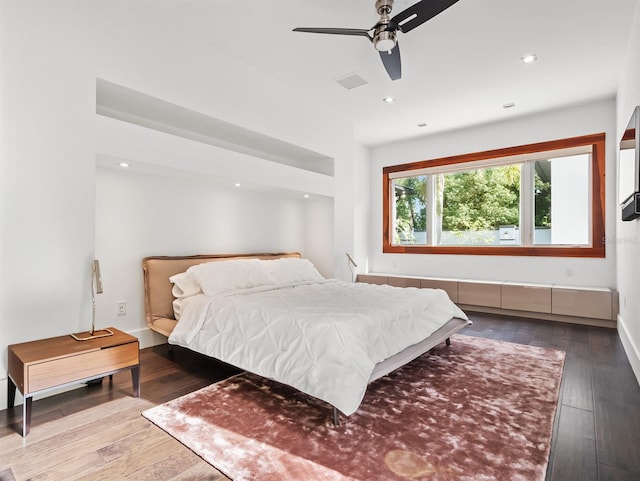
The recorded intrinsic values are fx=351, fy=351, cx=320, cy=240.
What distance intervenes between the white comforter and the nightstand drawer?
589 millimetres

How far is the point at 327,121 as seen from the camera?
4.90 meters

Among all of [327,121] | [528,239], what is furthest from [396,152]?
[528,239]

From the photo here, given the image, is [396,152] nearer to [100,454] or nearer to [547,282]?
[547,282]

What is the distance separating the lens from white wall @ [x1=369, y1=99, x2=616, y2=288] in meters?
4.48

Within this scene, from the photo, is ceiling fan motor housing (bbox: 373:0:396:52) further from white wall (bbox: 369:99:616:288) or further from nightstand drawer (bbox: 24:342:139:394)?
white wall (bbox: 369:99:616:288)

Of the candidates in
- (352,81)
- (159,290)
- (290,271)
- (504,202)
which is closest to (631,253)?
(504,202)

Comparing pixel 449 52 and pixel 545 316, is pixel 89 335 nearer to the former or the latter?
pixel 449 52

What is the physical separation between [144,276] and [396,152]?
15.5 ft

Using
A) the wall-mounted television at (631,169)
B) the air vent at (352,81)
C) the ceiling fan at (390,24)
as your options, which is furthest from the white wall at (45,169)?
the wall-mounted television at (631,169)

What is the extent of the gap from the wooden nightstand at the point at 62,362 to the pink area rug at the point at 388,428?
0.41 m

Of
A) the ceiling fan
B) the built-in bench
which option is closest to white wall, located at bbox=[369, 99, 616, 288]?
the built-in bench

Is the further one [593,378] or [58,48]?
[593,378]

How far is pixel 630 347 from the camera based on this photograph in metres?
3.02

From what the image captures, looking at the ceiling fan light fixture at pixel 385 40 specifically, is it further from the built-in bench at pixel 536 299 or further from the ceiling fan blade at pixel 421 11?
the built-in bench at pixel 536 299
